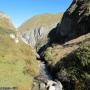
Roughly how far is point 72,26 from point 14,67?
62.6 meters

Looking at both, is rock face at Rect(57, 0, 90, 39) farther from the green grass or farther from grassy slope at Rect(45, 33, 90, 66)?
the green grass

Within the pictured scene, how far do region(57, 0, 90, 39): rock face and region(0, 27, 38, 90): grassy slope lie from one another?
34.8 meters

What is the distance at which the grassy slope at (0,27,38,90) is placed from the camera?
1721 inches

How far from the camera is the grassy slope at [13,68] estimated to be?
43.7 m

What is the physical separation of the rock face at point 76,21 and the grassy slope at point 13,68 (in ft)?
114

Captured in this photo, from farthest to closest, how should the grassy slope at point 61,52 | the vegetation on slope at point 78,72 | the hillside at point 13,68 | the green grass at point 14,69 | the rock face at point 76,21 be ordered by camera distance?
the rock face at point 76,21 < the grassy slope at point 61,52 < the green grass at point 14,69 < the hillside at point 13,68 < the vegetation on slope at point 78,72

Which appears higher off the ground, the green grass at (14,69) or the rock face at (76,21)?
the rock face at (76,21)

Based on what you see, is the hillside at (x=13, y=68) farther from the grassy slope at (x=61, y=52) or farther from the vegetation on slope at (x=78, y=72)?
the vegetation on slope at (x=78, y=72)

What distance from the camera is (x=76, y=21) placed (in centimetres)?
10725

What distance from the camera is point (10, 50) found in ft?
222

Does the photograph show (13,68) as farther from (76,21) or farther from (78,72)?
(76,21)

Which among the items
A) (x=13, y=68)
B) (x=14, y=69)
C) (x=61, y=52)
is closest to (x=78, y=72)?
(x=14, y=69)

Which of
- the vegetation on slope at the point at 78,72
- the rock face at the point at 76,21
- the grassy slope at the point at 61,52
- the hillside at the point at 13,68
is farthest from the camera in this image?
the rock face at the point at 76,21

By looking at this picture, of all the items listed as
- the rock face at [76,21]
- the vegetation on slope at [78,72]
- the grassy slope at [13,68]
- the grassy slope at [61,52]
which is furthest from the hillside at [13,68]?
the rock face at [76,21]
